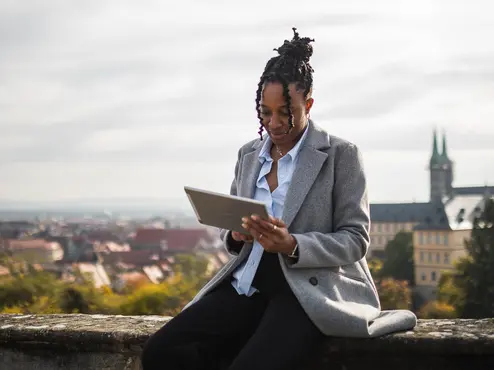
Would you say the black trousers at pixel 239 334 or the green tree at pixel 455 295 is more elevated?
the black trousers at pixel 239 334

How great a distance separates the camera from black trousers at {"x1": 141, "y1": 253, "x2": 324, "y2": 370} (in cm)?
261

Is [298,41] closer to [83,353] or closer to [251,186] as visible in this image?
[251,186]

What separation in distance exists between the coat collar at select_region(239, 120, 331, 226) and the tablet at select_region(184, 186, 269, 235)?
0.71ft

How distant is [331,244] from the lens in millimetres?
2756

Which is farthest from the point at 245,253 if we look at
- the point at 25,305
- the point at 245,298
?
the point at 25,305

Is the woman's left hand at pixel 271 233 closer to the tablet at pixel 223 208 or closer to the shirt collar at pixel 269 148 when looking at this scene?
the tablet at pixel 223 208

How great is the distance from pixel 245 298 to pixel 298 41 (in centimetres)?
98

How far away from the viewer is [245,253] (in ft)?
9.77

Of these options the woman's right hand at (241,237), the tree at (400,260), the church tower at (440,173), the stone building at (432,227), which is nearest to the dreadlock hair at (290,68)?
the woman's right hand at (241,237)

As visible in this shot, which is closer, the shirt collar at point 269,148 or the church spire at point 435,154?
the shirt collar at point 269,148

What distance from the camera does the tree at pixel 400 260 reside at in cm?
6119

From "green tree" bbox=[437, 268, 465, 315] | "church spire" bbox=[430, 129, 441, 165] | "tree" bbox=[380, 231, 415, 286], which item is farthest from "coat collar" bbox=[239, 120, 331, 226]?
"church spire" bbox=[430, 129, 441, 165]

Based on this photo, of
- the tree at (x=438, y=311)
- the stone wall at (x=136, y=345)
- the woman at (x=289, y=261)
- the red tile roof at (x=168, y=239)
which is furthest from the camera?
the red tile roof at (x=168, y=239)

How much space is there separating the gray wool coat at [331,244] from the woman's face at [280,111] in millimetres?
89
